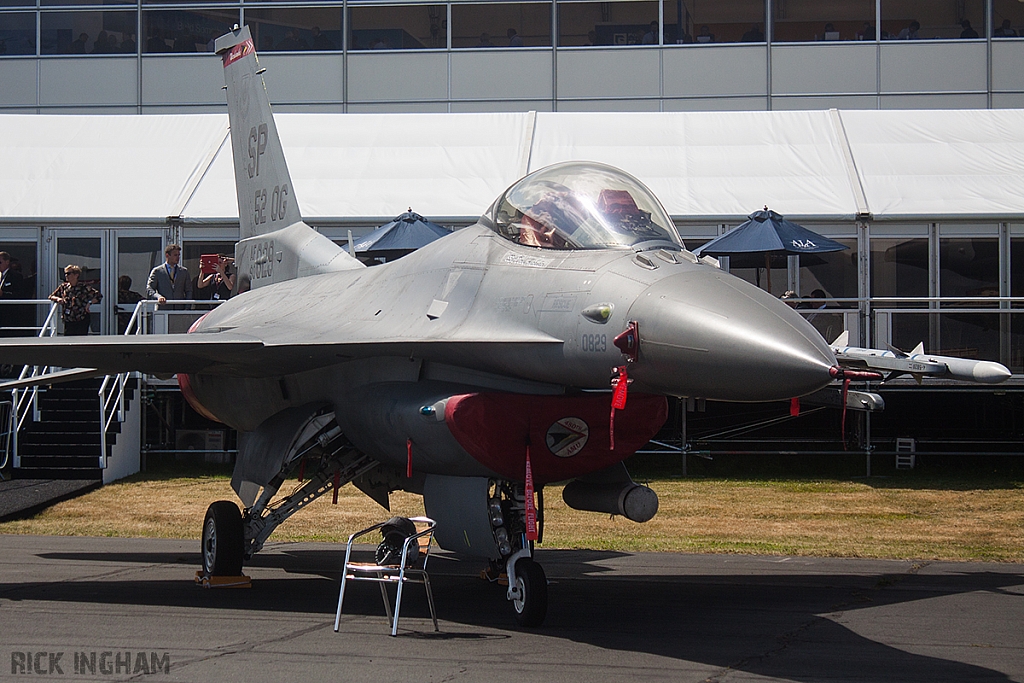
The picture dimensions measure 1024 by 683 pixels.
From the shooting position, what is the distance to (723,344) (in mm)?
6551

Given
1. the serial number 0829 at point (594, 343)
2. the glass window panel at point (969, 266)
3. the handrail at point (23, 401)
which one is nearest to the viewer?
the serial number 0829 at point (594, 343)

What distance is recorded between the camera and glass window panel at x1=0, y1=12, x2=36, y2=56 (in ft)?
102

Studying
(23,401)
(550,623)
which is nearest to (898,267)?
(23,401)

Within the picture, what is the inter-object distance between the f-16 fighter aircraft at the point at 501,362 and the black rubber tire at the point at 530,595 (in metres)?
0.01

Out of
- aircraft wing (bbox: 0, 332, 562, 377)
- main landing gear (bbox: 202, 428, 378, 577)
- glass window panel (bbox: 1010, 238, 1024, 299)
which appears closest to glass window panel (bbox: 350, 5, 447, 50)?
glass window panel (bbox: 1010, 238, 1024, 299)

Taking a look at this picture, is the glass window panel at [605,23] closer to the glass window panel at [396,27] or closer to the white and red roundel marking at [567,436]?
the glass window panel at [396,27]

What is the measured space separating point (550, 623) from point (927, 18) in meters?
25.7

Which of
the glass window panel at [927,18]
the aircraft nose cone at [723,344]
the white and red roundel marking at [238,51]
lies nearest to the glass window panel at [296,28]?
the glass window panel at [927,18]

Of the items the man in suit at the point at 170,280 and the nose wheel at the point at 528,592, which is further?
the man in suit at the point at 170,280

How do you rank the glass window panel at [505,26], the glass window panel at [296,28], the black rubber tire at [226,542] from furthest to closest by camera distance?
the glass window panel at [296,28] < the glass window panel at [505,26] < the black rubber tire at [226,542]

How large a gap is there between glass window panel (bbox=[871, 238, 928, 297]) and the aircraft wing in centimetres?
1412

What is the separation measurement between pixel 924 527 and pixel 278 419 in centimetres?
794

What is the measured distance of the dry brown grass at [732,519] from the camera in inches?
509

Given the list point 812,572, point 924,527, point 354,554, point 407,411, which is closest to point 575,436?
point 407,411
